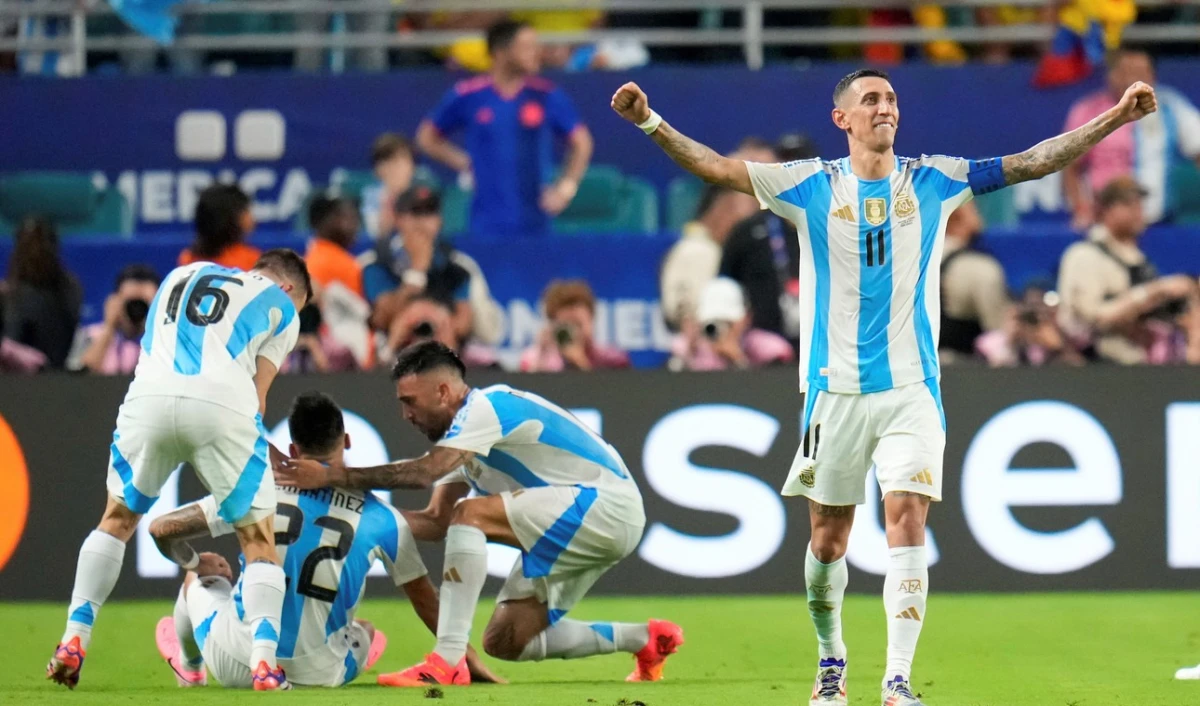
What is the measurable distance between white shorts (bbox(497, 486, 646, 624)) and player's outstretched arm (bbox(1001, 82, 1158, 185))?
7.70 ft

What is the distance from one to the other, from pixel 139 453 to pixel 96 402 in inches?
143

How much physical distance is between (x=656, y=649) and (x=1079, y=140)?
109 inches

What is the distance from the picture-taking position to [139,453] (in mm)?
7320

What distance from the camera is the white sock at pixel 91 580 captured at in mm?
7258

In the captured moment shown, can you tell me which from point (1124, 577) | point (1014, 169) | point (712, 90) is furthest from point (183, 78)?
point (1014, 169)

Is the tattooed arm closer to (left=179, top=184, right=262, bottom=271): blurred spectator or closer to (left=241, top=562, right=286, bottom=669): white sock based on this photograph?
(left=241, top=562, right=286, bottom=669): white sock

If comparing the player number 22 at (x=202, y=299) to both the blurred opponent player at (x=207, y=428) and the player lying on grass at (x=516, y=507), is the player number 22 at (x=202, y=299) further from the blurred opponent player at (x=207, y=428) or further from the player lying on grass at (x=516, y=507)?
the player lying on grass at (x=516, y=507)

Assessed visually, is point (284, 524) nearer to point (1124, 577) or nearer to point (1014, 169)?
point (1014, 169)

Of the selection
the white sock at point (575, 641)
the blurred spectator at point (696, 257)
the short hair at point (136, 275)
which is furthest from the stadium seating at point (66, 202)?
the white sock at point (575, 641)

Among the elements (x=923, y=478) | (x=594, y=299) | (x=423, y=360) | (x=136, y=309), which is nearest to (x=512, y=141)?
(x=594, y=299)

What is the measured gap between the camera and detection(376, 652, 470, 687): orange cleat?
294 inches

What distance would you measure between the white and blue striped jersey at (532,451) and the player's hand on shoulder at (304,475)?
22.3 inches

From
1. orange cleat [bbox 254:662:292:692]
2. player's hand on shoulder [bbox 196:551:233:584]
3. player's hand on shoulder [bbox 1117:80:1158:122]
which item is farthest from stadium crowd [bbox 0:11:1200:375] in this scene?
player's hand on shoulder [bbox 1117:80:1158:122]

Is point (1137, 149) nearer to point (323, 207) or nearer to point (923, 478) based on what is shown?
point (323, 207)
